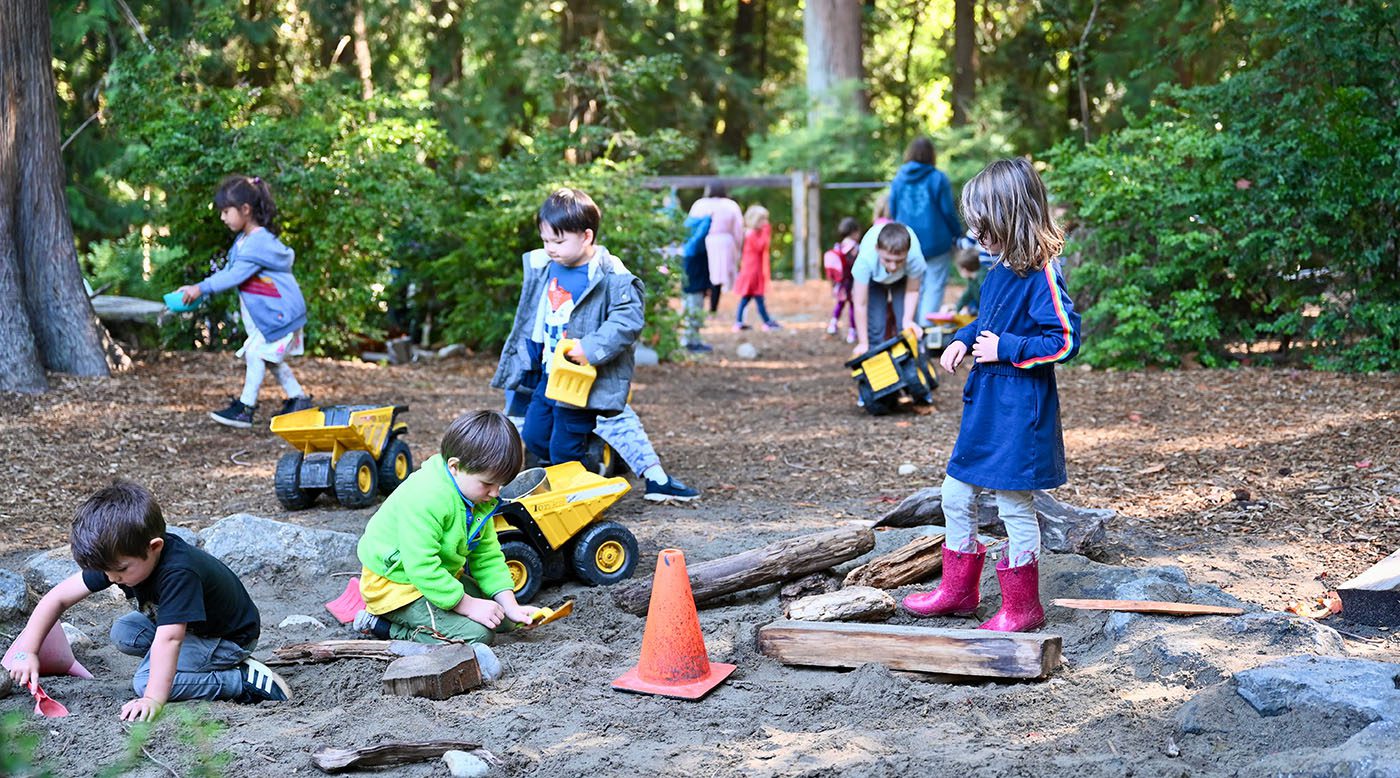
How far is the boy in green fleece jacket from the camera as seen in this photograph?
13.8 feet

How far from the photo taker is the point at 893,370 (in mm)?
8969

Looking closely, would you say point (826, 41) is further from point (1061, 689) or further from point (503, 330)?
point (1061, 689)

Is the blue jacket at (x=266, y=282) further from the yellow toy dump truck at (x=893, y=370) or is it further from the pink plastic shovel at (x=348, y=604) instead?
the yellow toy dump truck at (x=893, y=370)

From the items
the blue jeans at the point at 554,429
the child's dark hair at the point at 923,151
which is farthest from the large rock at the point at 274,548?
the child's dark hair at the point at 923,151

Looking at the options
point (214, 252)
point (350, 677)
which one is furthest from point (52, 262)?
point (350, 677)

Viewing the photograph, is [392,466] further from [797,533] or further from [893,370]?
[893,370]

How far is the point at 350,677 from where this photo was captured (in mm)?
4113

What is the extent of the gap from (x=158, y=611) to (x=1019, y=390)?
281 cm

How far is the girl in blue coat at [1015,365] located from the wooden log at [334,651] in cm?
200

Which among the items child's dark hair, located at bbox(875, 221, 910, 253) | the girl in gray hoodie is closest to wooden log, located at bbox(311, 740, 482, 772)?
the girl in gray hoodie

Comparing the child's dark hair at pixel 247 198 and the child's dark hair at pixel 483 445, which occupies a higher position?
the child's dark hair at pixel 247 198

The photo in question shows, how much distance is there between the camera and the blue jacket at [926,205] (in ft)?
37.4

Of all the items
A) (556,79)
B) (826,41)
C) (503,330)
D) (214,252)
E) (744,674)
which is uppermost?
(826,41)

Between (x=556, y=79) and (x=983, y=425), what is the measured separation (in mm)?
9814
